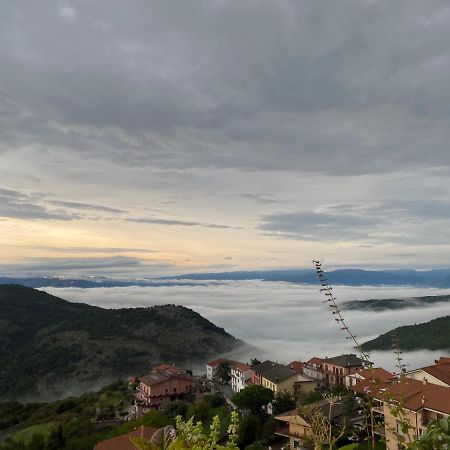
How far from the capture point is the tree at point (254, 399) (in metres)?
41.8

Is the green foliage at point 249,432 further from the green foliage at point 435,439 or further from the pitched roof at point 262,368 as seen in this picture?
the green foliage at point 435,439

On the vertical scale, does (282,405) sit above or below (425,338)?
below

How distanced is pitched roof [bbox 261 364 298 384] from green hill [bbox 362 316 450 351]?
2442cm

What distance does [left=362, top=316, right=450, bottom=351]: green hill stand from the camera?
263ft

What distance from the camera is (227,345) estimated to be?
395 feet

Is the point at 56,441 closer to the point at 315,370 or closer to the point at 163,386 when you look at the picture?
the point at 163,386

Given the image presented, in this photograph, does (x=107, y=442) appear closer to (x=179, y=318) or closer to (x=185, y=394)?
(x=185, y=394)

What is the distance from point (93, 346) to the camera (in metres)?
109

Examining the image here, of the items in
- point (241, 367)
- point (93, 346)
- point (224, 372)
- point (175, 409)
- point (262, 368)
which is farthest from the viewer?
point (93, 346)

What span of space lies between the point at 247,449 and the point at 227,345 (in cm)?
9122

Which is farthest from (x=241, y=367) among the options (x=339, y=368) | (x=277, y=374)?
(x=339, y=368)

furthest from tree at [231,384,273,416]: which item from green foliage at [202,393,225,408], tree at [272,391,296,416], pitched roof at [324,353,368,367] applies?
pitched roof at [324,353,368,367]

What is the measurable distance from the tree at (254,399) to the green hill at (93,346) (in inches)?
2417

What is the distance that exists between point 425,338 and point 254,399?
182 ft
